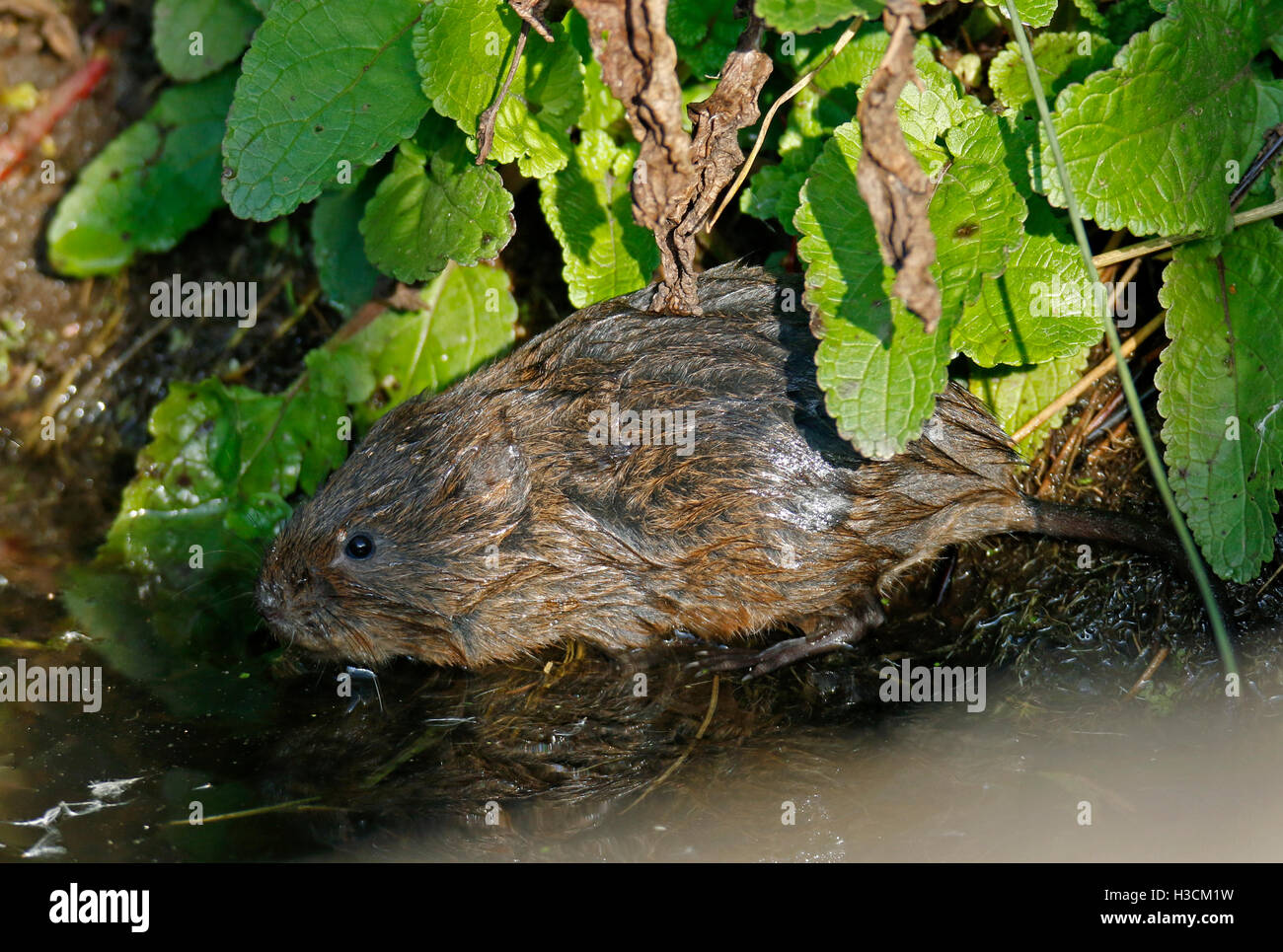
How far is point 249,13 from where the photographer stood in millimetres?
4910

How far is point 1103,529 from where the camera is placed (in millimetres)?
3818

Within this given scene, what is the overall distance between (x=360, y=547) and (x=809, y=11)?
84.9 inches

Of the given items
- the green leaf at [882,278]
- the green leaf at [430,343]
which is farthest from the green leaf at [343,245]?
the green leaf at [882,278]

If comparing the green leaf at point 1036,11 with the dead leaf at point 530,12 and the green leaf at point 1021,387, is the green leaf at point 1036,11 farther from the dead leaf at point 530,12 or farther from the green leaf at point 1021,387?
the dead leaf at point 530,12

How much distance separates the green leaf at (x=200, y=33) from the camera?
4922 mm

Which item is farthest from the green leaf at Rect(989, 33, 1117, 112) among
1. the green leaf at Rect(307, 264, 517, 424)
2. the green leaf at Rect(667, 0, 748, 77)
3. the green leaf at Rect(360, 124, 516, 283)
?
the green leaf at Rect(307, 264, 517, 424)

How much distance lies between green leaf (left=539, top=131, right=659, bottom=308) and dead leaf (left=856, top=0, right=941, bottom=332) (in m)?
1.27

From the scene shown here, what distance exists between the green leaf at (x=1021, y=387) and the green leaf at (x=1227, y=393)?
45 centimetres

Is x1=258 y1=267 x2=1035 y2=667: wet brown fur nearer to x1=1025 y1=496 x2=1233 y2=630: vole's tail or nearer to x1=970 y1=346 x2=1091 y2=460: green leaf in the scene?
x1=1025 y1=496 x2=1233 y2=630: vole's tail

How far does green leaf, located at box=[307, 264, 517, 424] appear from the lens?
178 inches

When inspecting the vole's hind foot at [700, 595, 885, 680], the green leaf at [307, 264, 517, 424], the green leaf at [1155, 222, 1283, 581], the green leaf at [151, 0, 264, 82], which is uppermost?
the green leaf at [151, 0, 264, 82]
